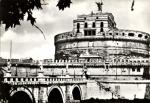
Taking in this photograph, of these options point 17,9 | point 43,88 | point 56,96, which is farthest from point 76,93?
point 17,9

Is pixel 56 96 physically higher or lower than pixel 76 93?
higher

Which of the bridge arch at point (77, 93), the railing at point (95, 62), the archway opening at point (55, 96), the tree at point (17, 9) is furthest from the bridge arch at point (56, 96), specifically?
the tree at point (17, 9)

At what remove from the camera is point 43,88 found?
42406 millimetres

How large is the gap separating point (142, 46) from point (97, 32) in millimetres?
9334

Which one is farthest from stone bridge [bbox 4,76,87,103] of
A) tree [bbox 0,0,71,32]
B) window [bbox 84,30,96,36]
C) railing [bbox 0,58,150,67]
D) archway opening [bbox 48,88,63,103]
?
tree [bbox 0,0,71,32]

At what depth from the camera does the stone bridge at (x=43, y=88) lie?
127 feet

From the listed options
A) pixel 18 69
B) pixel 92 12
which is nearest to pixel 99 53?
pixel 92 12

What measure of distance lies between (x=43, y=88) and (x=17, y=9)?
35114 millimetres

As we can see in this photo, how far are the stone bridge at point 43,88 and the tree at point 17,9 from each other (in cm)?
2467

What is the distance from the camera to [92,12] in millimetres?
76188

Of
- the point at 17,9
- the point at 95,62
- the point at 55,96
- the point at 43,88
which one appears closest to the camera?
the point at 17,9

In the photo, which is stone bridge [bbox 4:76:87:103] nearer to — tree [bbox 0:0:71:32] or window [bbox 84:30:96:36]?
window [bbox 84:30:96:36]

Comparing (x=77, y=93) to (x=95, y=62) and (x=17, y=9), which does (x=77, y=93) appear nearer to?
(x=95, y=62)

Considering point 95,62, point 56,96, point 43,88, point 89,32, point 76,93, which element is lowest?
point 76,93
